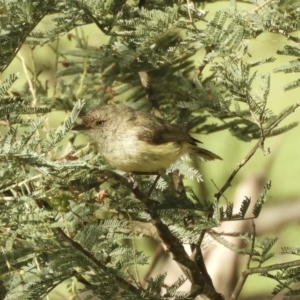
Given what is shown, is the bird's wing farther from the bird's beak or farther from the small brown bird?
the bird's beak

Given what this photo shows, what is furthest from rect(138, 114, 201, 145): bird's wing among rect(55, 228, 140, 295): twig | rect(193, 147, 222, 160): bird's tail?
rect(55, 228, 140, 295): twig

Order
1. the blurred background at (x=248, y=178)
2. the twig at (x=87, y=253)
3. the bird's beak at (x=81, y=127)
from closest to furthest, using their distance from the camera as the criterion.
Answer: the twig at (x=87, y=253) → the bird's beak at (x=81, y=127) → the blurred background at (x=248, y=178)

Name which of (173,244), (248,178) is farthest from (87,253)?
(248,178)

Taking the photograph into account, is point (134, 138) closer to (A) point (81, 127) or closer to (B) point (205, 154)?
(A) point (81, 127)

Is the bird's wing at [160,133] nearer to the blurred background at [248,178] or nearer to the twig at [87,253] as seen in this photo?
the twig at [87,253]

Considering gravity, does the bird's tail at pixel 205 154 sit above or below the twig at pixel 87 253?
below

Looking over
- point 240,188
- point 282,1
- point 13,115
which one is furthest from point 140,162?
point 240,188

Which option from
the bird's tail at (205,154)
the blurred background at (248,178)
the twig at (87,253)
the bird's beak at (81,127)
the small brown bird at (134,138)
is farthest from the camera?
the blurred background at (248,178)

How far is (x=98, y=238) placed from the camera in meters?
2.09

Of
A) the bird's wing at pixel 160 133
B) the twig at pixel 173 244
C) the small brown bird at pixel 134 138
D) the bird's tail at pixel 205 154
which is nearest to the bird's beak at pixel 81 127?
the small brown bird at pixel 134 138

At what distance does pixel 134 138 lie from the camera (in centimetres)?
278

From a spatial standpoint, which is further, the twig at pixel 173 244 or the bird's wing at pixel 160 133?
the bird's wing at pixel 160 133

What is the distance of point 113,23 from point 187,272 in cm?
90

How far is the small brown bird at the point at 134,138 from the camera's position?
8.79 ft
